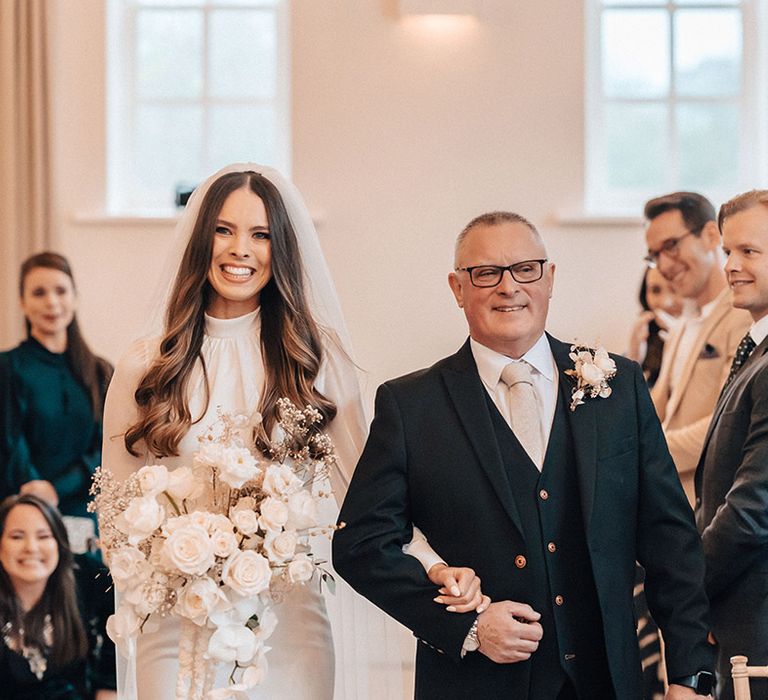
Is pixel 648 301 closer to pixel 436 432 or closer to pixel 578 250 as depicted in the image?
pixel 578 250

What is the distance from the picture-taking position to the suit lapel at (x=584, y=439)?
2.67m

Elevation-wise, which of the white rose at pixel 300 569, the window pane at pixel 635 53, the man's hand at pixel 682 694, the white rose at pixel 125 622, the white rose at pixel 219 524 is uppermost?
the window pane at pixel 635 53

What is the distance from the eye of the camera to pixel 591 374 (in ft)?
9.11

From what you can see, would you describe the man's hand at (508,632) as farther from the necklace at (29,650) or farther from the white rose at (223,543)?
the necklace at (29,650)

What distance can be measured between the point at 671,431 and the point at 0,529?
108 inches

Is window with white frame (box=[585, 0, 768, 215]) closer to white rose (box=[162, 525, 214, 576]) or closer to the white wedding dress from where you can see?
the white wedding dress

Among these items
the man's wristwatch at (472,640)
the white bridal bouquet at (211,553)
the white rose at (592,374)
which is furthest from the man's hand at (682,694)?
the white bridal bouquet at (211,553)

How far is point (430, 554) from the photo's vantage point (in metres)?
2.75

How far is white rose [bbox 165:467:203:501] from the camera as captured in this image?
2.63 meters

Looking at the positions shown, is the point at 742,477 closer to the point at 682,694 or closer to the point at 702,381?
the point at 682,694

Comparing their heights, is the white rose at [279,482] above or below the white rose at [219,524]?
above

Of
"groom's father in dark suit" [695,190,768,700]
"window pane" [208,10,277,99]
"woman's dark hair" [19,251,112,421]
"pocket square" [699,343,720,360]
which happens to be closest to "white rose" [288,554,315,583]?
"groom's father in dark suit" [695,190,768,700]

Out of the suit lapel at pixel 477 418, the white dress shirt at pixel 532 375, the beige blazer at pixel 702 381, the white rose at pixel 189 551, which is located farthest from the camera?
the beige blazer at pixel 702 381

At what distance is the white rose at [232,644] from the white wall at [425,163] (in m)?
3.61
